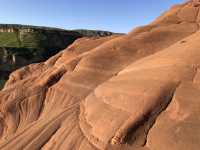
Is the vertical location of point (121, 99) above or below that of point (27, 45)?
above

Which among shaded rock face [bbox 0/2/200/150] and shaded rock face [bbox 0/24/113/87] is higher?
shaded rock face [bbox 0/2/200/150]

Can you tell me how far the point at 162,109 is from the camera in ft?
26.2

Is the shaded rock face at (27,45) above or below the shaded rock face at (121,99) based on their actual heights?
below

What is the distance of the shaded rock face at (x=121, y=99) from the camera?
7652 mm

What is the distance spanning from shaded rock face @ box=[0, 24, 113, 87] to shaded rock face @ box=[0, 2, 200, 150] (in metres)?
37.3

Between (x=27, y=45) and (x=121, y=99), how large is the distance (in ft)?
210

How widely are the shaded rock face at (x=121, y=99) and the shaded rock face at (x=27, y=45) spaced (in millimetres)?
37348

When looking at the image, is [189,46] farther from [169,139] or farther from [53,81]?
[53,81]

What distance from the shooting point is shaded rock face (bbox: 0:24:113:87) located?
56.1 metres

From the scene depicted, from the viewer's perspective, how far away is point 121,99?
29.3 ft

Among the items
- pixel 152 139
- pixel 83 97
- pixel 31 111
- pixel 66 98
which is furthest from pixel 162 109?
pixel 31 111

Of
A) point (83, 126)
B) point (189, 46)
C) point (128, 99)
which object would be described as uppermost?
point (189, 46)

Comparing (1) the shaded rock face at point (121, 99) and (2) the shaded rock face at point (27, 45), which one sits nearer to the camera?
(1) the shaded rock face at point (121, 99)

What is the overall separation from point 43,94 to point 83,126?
4.63 m
